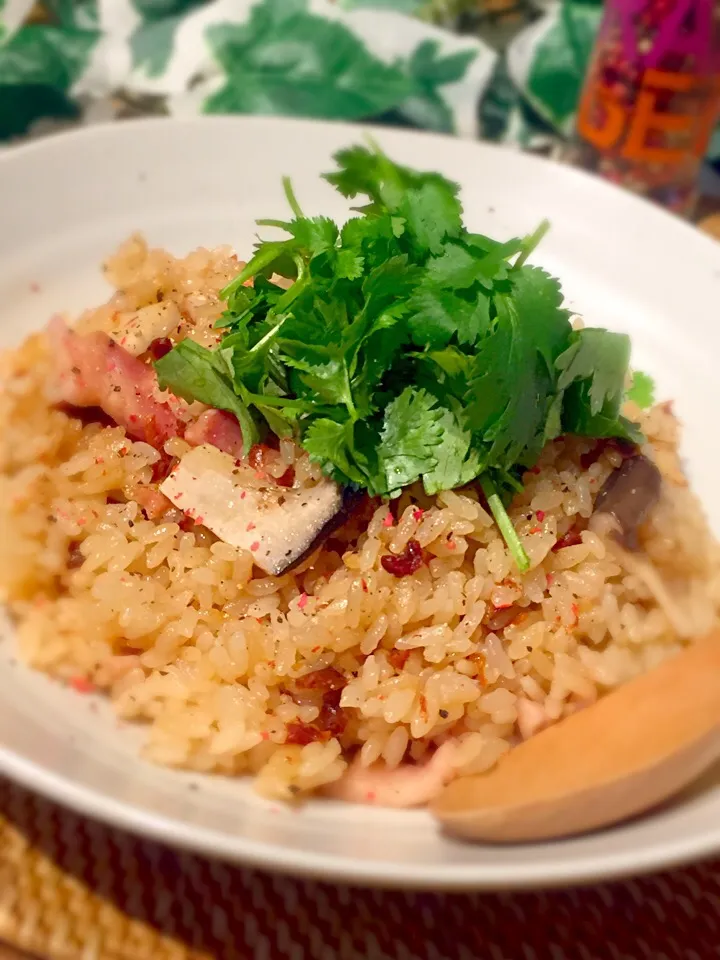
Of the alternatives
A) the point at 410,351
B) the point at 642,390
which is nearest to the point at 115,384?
the point at 410,351

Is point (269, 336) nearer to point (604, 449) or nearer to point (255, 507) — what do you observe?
point (255, 507)

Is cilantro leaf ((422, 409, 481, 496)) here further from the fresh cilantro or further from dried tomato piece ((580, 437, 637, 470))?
the fresh cilantro

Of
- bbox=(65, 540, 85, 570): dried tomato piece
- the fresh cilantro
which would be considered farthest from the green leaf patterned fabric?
bbox=(65, 540, 85, 570): dried tomato piece

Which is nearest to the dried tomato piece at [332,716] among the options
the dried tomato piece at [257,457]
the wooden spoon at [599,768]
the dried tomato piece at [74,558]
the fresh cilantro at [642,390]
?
the wooden spoon at [599,768]

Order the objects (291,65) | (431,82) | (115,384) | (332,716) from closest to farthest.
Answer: (332,716), (115,384), (291,65), (431,82)

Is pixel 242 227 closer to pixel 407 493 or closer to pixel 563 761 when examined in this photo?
pixel 407 493

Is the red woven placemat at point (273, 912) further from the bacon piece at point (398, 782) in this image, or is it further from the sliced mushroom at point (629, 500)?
the sliced mushroom at point (629, 500)
